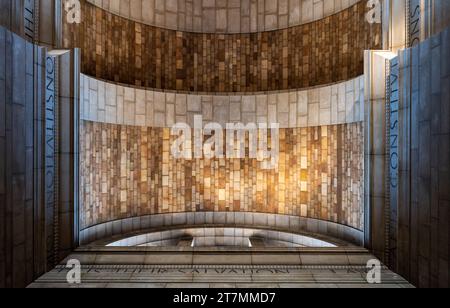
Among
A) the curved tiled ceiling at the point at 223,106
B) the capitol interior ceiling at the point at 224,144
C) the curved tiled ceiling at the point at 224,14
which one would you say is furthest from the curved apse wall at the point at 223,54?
the curved tiled ceiling at the point at 223,106

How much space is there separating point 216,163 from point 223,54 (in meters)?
3.36

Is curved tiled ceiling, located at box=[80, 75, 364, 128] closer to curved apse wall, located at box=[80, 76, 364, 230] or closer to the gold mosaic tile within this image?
curved apse wall, located at box=[80, 76, 364, 230]

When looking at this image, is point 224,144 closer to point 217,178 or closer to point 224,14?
point 217,178

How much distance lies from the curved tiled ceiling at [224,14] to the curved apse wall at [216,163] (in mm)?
2171

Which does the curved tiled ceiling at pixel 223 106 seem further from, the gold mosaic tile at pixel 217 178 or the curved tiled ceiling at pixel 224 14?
the curved tiled ceiling at pixel 224 14

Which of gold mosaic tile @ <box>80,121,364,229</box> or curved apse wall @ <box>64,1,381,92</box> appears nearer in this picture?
gold mosaic tile @ <box>80,121,364,229</box>

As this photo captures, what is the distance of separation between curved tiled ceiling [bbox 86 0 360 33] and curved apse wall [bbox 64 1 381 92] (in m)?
0.18

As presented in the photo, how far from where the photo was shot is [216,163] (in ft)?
26.6

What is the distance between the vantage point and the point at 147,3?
25.6 ft

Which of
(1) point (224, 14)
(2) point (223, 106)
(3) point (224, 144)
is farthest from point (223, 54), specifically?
(3) point (224, 144)

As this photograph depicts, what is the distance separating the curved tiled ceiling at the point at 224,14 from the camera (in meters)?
7.73

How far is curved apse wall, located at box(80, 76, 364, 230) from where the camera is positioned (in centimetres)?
657

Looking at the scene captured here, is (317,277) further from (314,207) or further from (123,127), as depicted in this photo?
(123,127)

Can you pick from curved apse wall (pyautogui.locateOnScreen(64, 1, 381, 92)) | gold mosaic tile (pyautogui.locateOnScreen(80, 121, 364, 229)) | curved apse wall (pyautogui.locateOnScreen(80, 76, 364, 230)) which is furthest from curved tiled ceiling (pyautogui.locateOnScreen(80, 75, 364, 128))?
curved apse wall (pyautogui.locateOnScreen(64, 1, 381, 92))
